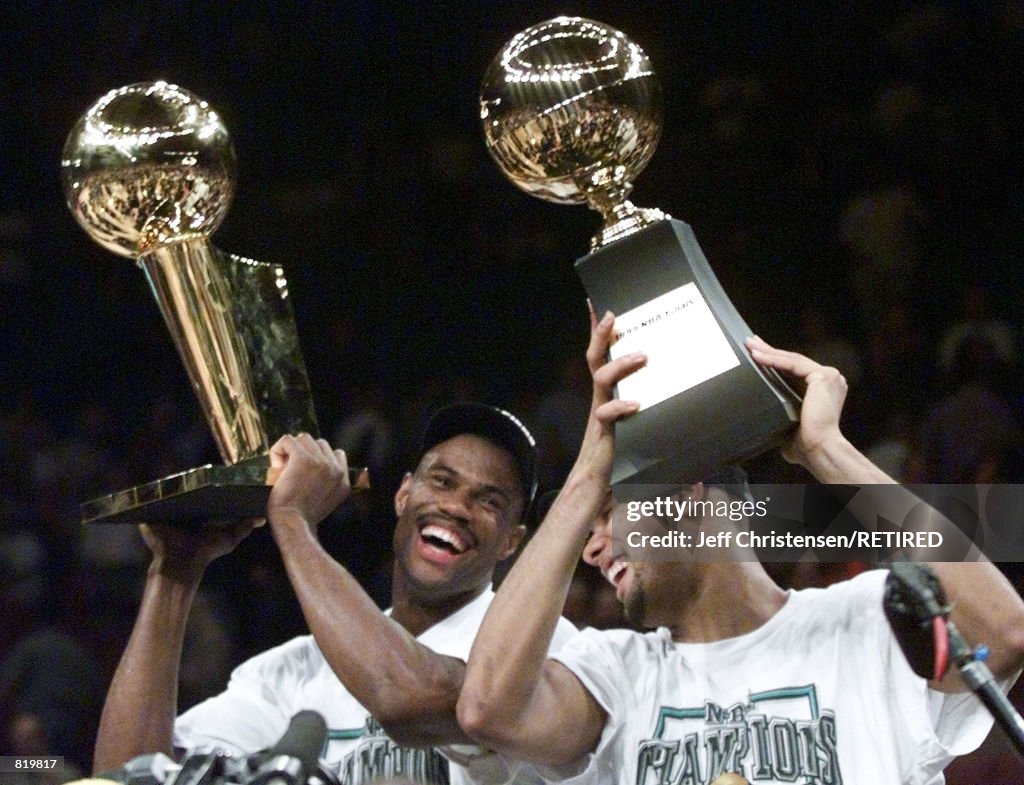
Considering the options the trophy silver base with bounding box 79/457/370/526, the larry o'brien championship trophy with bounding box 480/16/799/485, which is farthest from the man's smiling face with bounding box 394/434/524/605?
the larry o'brien championship trophy with bounding box 480/16/799/485

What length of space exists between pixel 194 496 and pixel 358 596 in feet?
0.78

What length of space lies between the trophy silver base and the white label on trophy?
475 millimetres

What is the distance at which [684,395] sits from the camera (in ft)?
6.05

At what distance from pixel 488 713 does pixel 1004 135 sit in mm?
3052

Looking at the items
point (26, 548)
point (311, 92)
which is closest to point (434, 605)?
point (26, 548)

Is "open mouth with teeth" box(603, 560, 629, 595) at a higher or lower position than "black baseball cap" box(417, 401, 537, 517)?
lower

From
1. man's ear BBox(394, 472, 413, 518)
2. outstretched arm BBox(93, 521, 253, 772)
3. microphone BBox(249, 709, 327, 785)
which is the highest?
microphone BBox(249, 709, 327, 785)

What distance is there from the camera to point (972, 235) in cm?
432

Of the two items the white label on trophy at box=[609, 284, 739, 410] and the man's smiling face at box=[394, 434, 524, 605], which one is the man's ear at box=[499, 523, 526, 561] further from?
the white label on trophy at box=[609, 284, 739, 410]

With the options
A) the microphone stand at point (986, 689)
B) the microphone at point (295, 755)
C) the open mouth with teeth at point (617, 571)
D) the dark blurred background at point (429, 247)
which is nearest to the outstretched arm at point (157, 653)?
the open mouth with teeth at point (617, 571)

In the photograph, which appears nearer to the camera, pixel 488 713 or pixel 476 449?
pixel 488 713

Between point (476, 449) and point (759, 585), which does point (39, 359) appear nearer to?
point (476, 449)

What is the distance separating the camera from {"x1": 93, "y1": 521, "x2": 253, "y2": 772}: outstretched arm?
89.9 inches

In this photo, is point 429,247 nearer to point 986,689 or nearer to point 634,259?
point 634,259
